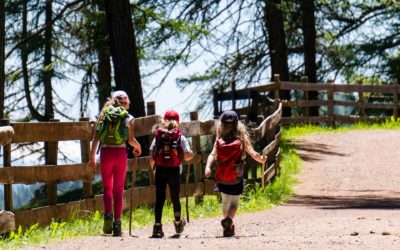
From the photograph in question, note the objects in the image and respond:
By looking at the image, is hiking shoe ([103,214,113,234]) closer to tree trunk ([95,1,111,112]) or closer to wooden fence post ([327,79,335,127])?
tree trunk ([95,1,111,112])

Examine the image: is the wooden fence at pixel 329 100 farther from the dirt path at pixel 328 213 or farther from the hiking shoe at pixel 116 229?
the hiking shoe at pixel 116 229

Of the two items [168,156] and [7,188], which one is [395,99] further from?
[7,188]

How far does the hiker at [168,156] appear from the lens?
1034cm

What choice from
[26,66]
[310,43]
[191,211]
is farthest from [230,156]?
[310,43]

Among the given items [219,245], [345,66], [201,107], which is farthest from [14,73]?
[219,245]

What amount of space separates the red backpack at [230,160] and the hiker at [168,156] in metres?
0.34

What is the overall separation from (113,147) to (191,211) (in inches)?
Answer: 143

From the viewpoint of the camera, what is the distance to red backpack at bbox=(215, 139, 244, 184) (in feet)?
33.9

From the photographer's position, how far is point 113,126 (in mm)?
10086

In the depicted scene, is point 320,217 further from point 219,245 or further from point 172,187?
point 219,245

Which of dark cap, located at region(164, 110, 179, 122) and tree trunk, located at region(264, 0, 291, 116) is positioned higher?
tree trunk, located at region(264, 0, 291, 116)

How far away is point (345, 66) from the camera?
3055 cm

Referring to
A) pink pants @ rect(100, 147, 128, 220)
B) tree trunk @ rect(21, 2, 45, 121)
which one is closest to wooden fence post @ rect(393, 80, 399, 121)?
tree trunk @ rect(21, 2, 45, 121)

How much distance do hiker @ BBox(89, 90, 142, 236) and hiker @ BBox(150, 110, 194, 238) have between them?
282 millimetres
